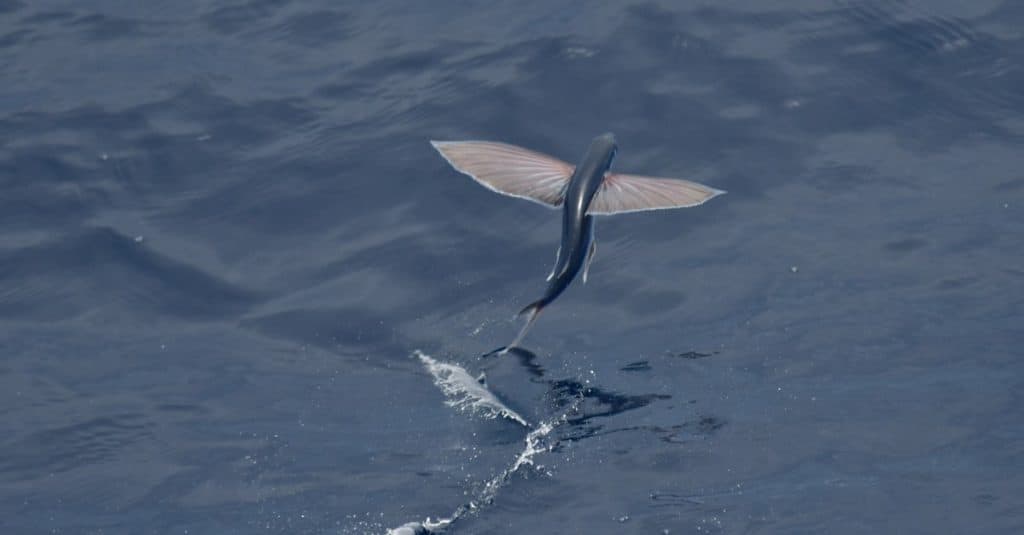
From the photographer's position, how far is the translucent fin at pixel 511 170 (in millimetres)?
8930

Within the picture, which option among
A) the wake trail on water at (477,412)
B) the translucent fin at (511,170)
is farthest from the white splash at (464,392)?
the translucent fin at (511,170)

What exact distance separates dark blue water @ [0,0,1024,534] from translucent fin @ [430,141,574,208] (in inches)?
59.9

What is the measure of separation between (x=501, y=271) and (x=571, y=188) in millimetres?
2226

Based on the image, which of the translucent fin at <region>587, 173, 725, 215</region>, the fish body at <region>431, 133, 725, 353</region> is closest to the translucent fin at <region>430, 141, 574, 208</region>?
the fish body at <region>431, 133, 725, 353</region>

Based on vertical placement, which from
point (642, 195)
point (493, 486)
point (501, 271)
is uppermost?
point (642, 195)

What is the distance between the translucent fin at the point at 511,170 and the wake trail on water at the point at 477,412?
153 centimetres

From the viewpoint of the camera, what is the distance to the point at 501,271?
1088cm

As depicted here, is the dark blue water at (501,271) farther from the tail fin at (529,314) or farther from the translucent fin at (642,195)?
the translucent fin at (642,195)

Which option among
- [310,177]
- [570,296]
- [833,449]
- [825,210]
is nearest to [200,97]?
[310,177]

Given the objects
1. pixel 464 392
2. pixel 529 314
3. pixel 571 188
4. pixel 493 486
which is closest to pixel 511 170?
pixel 571 188

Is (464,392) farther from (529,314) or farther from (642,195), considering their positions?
(642,195)

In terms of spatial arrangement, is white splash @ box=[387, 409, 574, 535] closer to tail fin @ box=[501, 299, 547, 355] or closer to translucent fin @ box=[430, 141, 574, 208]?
tail fin @ box=[501, 299, 547, 355]

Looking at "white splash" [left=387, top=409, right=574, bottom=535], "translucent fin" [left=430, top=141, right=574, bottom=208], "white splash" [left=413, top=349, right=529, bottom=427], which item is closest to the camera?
"white splash" [left=387, top=409, right=574, bottom=535]

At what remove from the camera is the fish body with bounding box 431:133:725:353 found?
863cm
